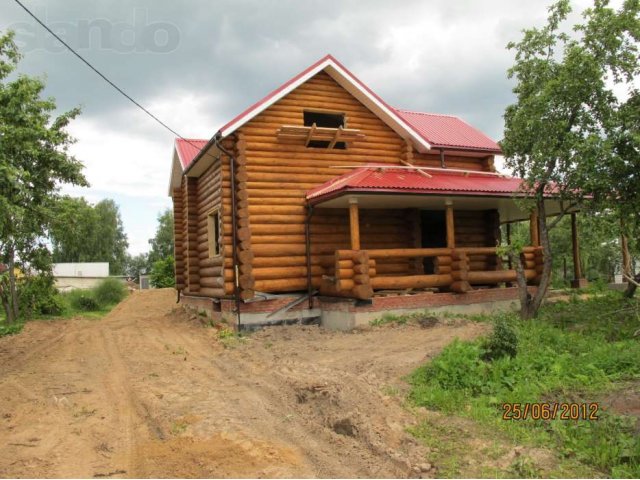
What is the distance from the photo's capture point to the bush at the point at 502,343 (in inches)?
278

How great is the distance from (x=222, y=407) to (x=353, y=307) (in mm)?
5276

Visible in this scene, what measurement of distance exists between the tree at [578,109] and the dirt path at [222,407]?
3.66 m

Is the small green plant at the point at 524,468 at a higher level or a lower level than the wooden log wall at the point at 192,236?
lower

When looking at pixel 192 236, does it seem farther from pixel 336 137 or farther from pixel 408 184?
pixel 408 184

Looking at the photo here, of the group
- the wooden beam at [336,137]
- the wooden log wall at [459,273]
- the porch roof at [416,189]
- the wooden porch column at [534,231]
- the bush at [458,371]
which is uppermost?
the wooden beam at [336,137]

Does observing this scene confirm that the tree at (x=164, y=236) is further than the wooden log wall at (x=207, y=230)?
Yes

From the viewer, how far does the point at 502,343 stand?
7.07 meters

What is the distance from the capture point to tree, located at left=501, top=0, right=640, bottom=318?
376 inches

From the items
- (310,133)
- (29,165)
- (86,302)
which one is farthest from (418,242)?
(86,302)

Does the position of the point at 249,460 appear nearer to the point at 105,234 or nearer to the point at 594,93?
the point at 594,93

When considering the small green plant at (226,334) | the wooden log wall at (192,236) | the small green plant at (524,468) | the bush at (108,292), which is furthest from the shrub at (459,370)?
the bush at (108,292)

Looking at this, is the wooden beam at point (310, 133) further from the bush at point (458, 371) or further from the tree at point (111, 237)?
the tree at point (111, 237)

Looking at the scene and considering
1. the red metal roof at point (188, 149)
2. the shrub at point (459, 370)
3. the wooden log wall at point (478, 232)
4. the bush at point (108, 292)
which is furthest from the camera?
the bush at point (108, 292)

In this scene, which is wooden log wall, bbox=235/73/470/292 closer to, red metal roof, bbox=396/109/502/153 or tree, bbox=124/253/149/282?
red metal roof, bbox=396/109/502/153
